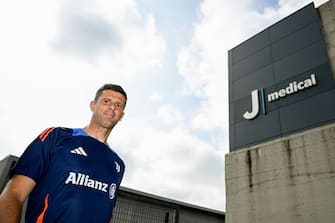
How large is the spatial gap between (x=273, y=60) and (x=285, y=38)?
127 cm

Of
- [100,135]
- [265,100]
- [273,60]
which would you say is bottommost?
[100,135]

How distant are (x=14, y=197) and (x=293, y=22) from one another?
14033 mm

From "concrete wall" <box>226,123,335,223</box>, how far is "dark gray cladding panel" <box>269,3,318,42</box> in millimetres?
5912

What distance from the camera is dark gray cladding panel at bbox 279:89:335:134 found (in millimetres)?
9320

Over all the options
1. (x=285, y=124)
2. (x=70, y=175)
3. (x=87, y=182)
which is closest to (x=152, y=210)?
(x=285, y=124)

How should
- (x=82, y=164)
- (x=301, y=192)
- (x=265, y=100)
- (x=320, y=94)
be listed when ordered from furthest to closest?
(x=265, y=100), (x=320, y=94), (x=301, y=192), (x=82, y=164)

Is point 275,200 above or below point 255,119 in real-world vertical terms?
below

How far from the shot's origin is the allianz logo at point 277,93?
10420 millimetres

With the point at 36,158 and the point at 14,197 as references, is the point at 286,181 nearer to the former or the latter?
the point at 36,158

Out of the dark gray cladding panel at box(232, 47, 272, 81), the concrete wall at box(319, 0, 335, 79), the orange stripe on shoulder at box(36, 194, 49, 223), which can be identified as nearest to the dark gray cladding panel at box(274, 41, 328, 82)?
the dark gray cladding panel at box(232, 47, 272, 81)

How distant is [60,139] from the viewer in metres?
1.86

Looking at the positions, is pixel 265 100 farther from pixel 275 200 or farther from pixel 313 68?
pixel 275 200

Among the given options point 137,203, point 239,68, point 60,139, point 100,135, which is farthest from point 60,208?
point 239,68

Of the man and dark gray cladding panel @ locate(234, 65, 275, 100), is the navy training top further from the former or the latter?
dark gray cladding panel @ locate(234, 65, 275, 100)
